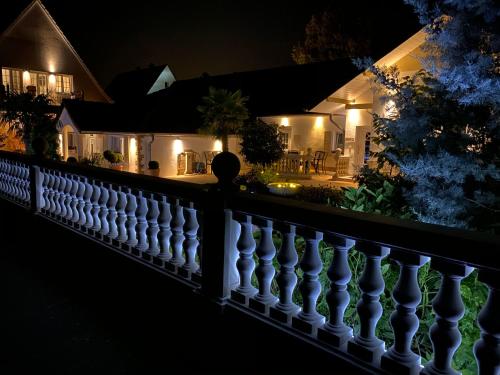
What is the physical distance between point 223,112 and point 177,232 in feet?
57.2

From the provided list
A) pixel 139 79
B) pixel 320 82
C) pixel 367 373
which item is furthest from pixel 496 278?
pixel 139 79

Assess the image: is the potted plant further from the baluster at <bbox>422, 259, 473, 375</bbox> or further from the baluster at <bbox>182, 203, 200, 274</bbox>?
the baluster at <bbox>422, 259, 473, 375</bbox>

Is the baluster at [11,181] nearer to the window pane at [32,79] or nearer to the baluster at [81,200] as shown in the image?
the baluster at [81,200]

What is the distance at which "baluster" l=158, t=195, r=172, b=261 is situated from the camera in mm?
3675

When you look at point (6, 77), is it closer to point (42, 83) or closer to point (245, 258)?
point (42, 83)

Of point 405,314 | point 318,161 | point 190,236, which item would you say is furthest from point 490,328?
point 318,161

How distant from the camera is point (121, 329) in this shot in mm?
3359

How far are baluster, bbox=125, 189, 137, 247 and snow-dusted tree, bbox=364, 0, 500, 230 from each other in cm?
261

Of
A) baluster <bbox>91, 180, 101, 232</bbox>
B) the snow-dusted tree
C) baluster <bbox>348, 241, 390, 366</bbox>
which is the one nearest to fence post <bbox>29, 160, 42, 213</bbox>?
baluster <bbox>91, 180, 101, 232</bbox>

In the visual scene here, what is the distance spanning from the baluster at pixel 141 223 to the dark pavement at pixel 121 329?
0.20 m

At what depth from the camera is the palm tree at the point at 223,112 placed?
20.5 meters

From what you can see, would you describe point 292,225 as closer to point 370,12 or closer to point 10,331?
point 10,331

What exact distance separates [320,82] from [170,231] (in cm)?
1876

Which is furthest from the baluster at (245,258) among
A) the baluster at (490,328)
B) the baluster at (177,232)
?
the baluster at (490,328)
